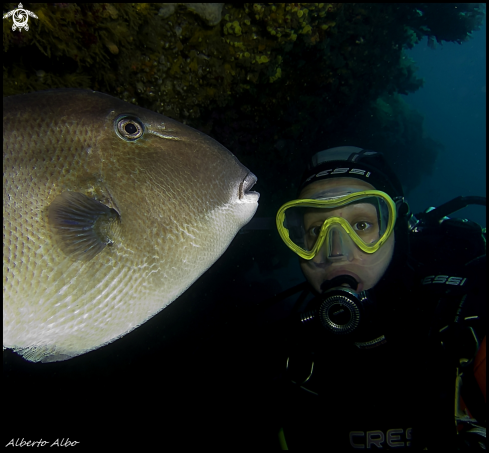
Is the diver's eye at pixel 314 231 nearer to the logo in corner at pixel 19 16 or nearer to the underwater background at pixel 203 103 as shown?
the underwater background at pixel 203 103

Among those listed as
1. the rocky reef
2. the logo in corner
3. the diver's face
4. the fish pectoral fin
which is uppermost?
the rocky reef

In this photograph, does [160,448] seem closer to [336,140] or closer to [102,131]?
[102,131]

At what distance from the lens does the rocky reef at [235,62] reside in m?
1.87

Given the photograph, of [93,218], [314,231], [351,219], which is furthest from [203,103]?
[93,218]

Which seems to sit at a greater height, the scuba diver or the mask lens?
the mask lens

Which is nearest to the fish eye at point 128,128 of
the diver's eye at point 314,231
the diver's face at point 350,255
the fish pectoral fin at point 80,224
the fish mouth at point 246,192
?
the fish pectoral fin at point 80,224

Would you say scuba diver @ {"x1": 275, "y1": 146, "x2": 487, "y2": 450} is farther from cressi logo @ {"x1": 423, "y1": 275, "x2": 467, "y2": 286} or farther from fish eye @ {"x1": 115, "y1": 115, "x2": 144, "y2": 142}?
fish eye @ {"x1": 115, "y1": 115, "x2": 144, "y2": 142}

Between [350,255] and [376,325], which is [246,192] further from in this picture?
[376,325]

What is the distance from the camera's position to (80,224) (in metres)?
0.79

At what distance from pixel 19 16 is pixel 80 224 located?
1745 mm

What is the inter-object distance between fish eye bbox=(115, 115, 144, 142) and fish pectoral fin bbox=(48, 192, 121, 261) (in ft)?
0.85

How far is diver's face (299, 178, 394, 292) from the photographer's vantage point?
7.46ft

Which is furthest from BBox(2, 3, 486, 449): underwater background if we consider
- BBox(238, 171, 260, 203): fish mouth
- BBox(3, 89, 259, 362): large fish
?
BBox(238, 171, 260, 203): fish mouth

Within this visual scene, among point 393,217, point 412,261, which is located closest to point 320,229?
point 393,217
